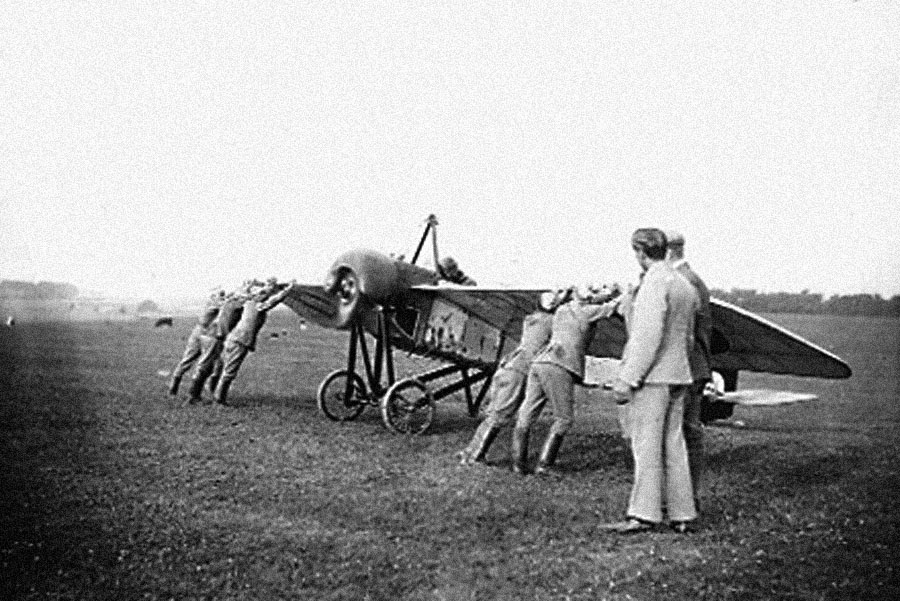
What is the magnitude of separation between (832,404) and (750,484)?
28.8ft

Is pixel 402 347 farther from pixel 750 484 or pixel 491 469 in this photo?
pixel 750 484

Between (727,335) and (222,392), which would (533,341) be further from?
(222,392)

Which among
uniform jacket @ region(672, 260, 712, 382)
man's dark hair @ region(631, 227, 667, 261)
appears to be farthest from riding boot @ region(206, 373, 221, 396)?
man's dark hair @ region(631, 227, 667, 261)

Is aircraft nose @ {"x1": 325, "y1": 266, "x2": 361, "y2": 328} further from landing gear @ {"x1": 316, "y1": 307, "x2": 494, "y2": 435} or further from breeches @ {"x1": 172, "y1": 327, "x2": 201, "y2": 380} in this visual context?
breeches @ {"x1": 172, "y1": 327, "x2": 201, "y2": 380}

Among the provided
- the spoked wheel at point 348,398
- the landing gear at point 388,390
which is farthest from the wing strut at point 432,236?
the spoked wheel at point 348,398

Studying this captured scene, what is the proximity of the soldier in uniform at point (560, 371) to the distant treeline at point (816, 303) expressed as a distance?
1947mm

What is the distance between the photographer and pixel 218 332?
1206cm

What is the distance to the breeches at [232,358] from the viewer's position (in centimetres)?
1170

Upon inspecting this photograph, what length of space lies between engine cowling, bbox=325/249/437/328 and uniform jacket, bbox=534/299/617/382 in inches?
100

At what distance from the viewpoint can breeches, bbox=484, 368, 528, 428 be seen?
8.10m

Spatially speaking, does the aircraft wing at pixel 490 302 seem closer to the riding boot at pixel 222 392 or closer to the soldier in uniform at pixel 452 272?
the soldier in uniform at pixel 452 272

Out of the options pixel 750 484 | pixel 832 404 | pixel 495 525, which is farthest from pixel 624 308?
pixel 832 404

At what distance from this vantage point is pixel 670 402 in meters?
5.43

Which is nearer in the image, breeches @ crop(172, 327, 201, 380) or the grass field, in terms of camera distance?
the grass field
